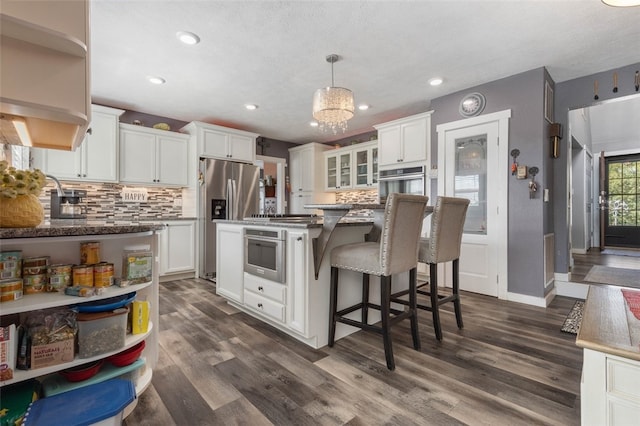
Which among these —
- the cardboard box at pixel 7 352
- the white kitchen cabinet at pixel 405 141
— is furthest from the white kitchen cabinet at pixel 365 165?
the cardboard box at pixel 7 352

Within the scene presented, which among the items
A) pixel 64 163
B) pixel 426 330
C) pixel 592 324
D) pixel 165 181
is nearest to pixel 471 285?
pixel 426 330

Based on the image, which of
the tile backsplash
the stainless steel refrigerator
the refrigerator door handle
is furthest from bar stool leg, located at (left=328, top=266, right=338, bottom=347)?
the refrigerator door handle

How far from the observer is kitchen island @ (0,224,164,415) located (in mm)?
1150

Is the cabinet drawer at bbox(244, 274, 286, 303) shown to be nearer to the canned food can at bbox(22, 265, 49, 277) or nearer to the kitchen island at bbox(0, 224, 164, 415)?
the kitchen island at bbox(0, 224, 164, 415)

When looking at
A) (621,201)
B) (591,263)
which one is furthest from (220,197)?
(621,201)

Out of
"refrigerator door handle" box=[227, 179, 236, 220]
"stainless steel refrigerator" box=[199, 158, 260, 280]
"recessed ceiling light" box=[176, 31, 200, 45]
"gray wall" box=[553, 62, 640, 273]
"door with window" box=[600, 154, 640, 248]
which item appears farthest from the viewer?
"door with window" box=[600, 154, 640, 248]

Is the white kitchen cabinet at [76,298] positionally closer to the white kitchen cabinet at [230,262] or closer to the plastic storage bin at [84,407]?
the plastic storage bin at [84,407]

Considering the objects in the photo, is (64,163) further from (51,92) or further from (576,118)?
(576,118)

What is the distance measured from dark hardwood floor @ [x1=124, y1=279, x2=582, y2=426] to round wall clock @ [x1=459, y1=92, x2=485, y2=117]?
248cm

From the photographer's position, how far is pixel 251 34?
2.63m

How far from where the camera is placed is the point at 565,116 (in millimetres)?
3570

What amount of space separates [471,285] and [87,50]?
4153 mm

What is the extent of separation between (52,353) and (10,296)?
28 centimetres

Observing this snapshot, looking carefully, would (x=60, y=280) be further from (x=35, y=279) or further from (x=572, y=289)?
(x=572, y=289)
